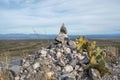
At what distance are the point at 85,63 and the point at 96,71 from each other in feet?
2.90

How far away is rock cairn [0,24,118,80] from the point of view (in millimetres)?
10109

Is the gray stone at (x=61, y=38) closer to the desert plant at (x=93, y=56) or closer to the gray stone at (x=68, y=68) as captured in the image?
the desert plant at (x=93, y=56)

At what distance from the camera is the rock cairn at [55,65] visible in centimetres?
1011

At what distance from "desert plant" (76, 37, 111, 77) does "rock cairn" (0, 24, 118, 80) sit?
0.23 meters

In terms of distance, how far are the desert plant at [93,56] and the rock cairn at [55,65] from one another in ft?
0.75

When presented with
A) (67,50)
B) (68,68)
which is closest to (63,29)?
(67,50)

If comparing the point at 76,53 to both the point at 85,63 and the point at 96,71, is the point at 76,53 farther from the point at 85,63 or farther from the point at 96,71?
the point at 96,71

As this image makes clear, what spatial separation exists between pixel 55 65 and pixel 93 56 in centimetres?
145

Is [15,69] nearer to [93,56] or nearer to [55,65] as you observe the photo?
[55,65]

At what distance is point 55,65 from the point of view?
1115cm

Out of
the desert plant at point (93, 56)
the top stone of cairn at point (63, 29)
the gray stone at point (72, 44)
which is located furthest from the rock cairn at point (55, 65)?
the desert plant at point (93, 56)

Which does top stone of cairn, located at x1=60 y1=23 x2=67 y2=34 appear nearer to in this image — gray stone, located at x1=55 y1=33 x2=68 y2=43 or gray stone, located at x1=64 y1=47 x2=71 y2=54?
gray stone, located at x1=55 y1=33 x2=68 y2=43

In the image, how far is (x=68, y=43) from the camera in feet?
42.8

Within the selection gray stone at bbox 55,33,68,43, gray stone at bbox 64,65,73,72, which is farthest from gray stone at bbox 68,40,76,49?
gray stone at bbox 64,65,73,72
